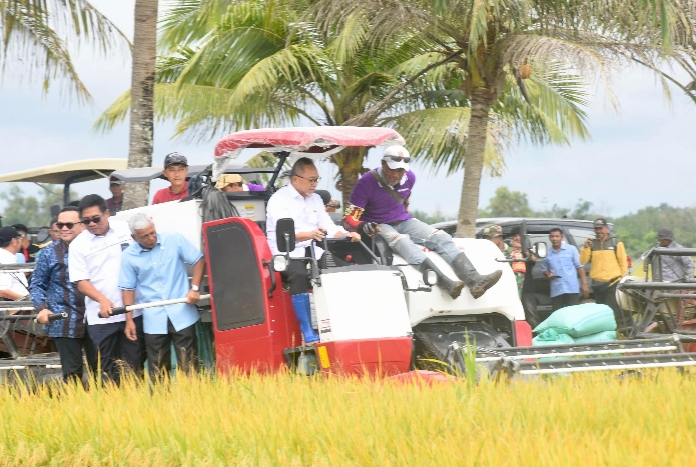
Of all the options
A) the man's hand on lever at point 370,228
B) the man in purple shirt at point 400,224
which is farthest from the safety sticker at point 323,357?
the man's hand on lever at point 370,228

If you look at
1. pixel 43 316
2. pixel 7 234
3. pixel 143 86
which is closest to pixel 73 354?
pixel 43 316

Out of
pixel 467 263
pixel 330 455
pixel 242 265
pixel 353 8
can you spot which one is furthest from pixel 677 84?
pixel 330 455

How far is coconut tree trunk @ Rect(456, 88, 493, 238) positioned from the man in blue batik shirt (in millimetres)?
7046

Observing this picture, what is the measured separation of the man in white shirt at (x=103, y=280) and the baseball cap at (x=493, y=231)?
6760 millimetres

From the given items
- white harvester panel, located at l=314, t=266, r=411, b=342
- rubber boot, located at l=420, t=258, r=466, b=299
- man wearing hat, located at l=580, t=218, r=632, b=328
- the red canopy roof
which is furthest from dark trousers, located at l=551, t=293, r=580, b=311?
white harvester panel, located at l=314, t=266, r=411, b=342

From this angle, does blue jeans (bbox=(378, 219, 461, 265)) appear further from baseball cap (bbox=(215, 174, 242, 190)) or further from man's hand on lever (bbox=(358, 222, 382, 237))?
baseball cap (bbox=(215, 174, 242, 190))

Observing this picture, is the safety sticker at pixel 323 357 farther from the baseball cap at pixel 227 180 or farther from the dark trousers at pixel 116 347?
the baseball cap at pixel 227 180

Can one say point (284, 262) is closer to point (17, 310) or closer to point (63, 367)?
point (63, 367)

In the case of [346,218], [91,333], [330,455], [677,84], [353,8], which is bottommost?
[330,455]

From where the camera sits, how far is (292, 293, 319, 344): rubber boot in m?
8.55

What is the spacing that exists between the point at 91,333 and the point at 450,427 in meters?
4.25

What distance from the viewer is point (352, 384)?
735 centimetres

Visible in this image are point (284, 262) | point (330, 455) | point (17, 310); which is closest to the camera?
point (330, 455)

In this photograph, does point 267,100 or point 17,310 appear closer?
point 17,310
